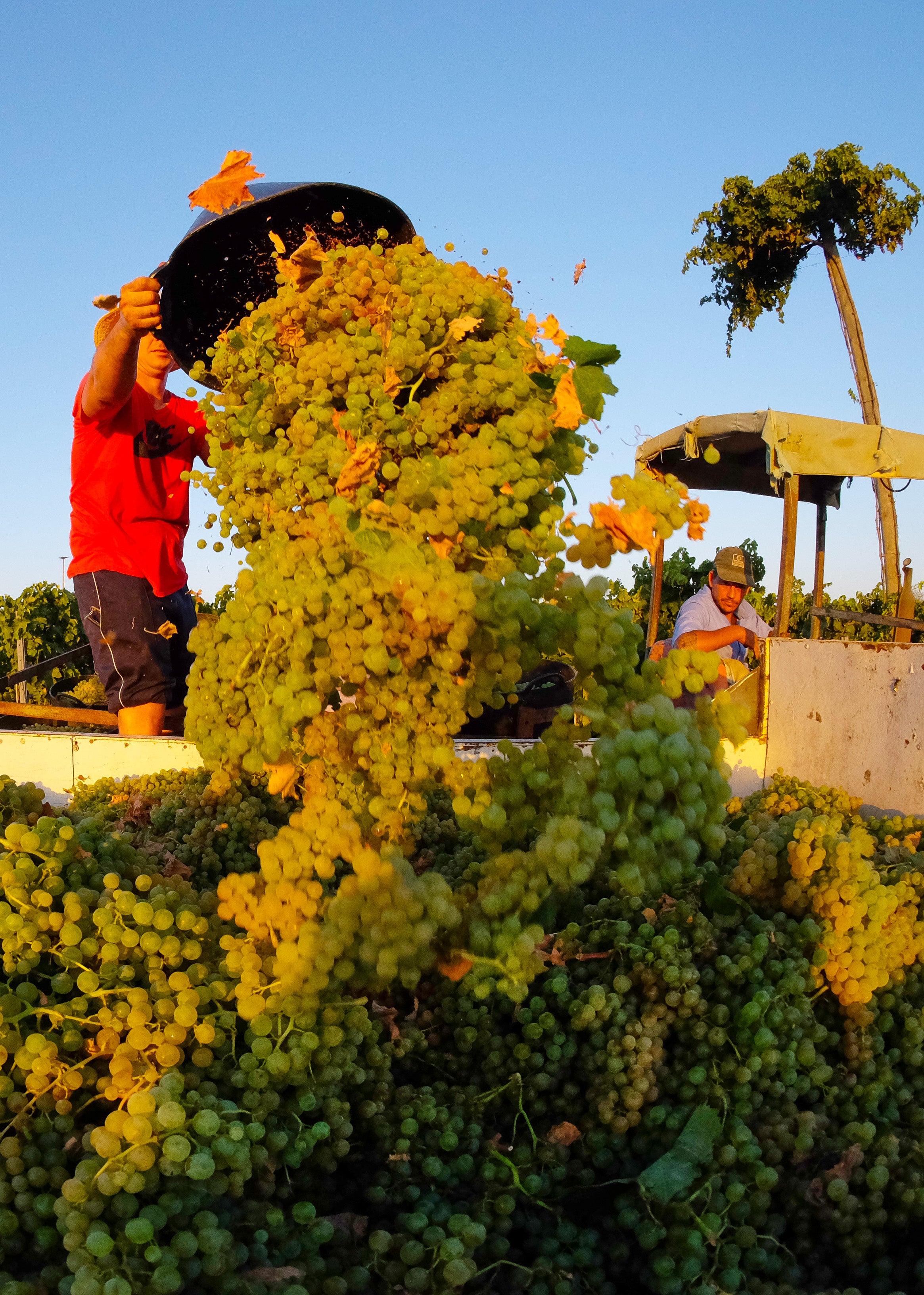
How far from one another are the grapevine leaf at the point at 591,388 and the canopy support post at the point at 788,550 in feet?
16.8

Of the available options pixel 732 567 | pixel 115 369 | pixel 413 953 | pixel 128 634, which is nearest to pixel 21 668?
pixel 128 634

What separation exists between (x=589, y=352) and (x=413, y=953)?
3.60ft

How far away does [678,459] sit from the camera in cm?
752

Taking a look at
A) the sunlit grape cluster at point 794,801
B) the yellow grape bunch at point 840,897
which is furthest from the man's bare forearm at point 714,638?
the yellow grape bunch at point 840,897

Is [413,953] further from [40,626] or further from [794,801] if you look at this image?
[40,626]

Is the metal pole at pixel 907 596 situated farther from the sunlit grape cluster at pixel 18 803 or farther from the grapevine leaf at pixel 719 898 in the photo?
the sunlit grape cluster at pixel 18 803

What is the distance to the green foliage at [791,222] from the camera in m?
16.3

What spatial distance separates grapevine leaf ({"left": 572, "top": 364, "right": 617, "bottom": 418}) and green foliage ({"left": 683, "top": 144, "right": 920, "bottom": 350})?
1731cm

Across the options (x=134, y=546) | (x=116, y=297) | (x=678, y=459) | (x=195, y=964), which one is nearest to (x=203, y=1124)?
(x=195, y=964)

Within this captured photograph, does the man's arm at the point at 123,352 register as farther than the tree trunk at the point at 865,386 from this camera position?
No

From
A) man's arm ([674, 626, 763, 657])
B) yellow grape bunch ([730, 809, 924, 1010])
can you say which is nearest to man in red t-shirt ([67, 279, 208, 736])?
yellow grape bunch ([730, 809, 924, 1010])

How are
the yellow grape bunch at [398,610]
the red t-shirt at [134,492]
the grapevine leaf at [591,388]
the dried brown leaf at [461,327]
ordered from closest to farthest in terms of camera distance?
the yellow grape bunch at [398,610], the dried brown leaf at [461,327], the grapevine leaf at [591,388], the red t-shirt at [134,492]

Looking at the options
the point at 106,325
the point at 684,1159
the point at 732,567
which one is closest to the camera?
the point at 684,1159

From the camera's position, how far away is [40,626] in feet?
42.8
